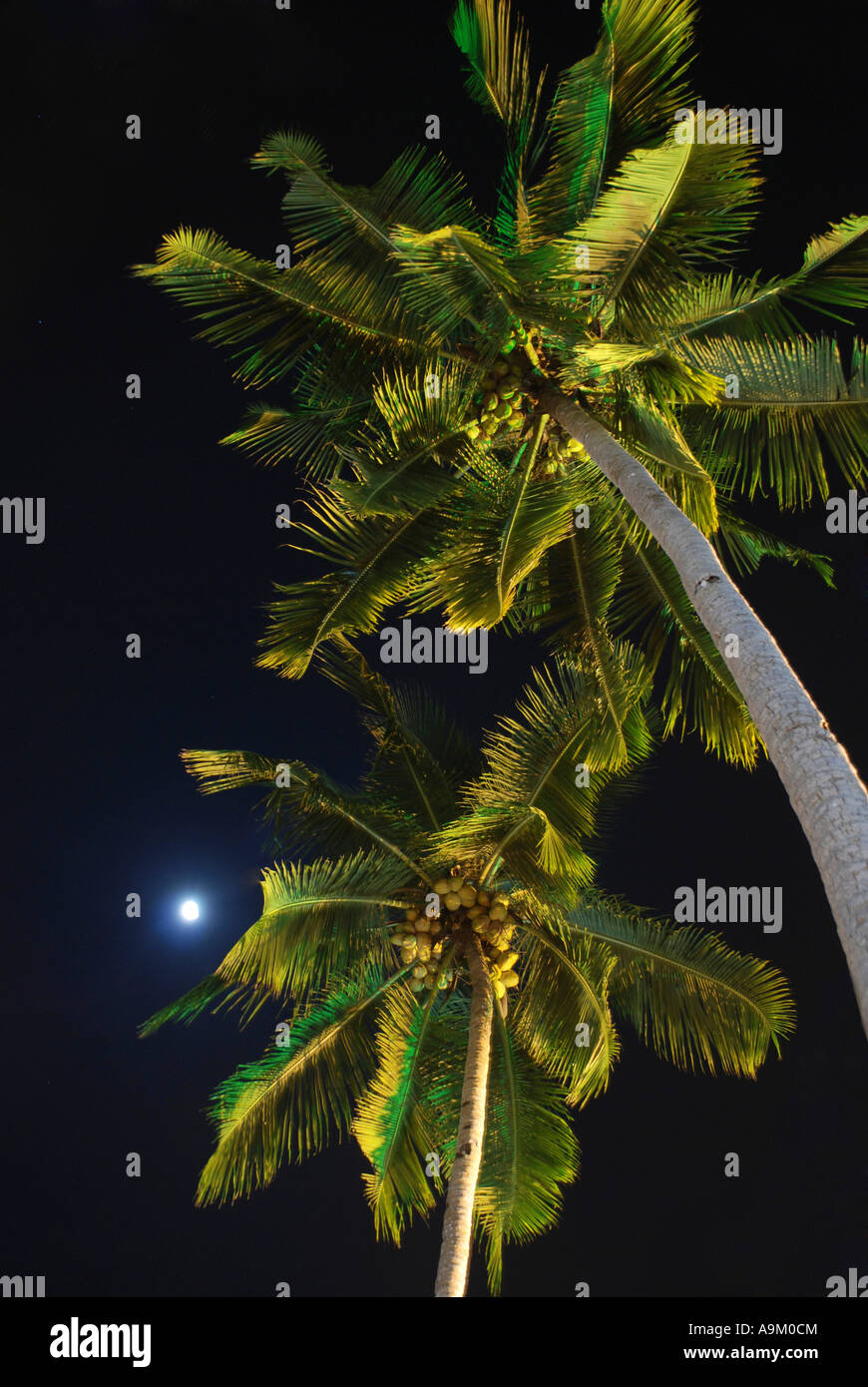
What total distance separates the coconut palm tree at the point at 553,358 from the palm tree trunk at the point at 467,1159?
403 centimetres

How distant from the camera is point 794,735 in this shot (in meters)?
6.05

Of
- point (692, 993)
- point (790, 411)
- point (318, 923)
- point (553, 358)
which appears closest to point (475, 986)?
point (318, 923)

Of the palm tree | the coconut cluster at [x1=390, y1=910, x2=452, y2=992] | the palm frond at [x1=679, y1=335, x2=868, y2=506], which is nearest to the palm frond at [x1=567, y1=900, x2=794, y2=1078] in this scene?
the palm tree

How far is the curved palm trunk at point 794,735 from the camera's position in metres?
5.02

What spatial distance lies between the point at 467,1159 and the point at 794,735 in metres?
6.82

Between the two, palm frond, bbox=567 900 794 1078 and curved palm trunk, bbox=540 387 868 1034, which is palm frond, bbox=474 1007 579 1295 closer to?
palm frond, bbox=567 900 794 1078

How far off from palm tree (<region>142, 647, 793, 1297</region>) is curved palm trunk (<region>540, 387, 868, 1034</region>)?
4182 millimetres

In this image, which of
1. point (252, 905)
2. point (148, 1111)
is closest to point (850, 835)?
point (252, 905)

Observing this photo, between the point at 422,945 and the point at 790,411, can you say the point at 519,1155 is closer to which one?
the point at 422,945

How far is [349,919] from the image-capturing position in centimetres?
1217

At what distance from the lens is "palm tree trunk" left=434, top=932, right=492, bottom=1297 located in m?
10.4

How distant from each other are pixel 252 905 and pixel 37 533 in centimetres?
807

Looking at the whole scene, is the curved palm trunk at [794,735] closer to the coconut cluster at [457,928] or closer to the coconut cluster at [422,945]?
the coconut cluster at [457,928]
